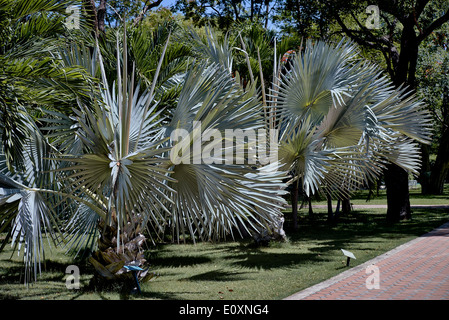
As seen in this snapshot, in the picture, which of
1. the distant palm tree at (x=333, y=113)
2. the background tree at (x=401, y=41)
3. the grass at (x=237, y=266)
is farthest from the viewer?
the background tree at (x=401, y=41)

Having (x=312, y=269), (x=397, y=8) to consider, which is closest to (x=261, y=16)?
(x=397, y=8)

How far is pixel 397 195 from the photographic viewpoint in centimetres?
1570

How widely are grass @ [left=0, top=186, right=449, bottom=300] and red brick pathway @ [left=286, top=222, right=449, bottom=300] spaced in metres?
0.30

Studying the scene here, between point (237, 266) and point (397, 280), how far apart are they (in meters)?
2.87

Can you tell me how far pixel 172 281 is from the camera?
25.8ft

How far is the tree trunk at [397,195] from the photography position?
617 inches

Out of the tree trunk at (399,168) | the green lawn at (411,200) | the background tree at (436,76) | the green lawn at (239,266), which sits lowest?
the green lawn at (239,266)

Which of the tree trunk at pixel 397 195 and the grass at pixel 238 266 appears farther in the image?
the tree trunk at pixel 397 195

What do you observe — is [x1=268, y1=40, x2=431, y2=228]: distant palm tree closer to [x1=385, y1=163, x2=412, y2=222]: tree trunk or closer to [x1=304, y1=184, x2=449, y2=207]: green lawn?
[x1=385, y1=163, x2=412, y2=222]: tree trunk

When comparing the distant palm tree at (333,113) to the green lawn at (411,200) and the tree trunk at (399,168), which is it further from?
the green lawn at (411,200)

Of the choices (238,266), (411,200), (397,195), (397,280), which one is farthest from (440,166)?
(397,280)

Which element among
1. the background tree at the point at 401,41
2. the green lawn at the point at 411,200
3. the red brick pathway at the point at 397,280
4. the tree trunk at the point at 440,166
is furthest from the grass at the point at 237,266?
the tree trunk at the point at 440,166

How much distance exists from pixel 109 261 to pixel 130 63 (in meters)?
3.80
